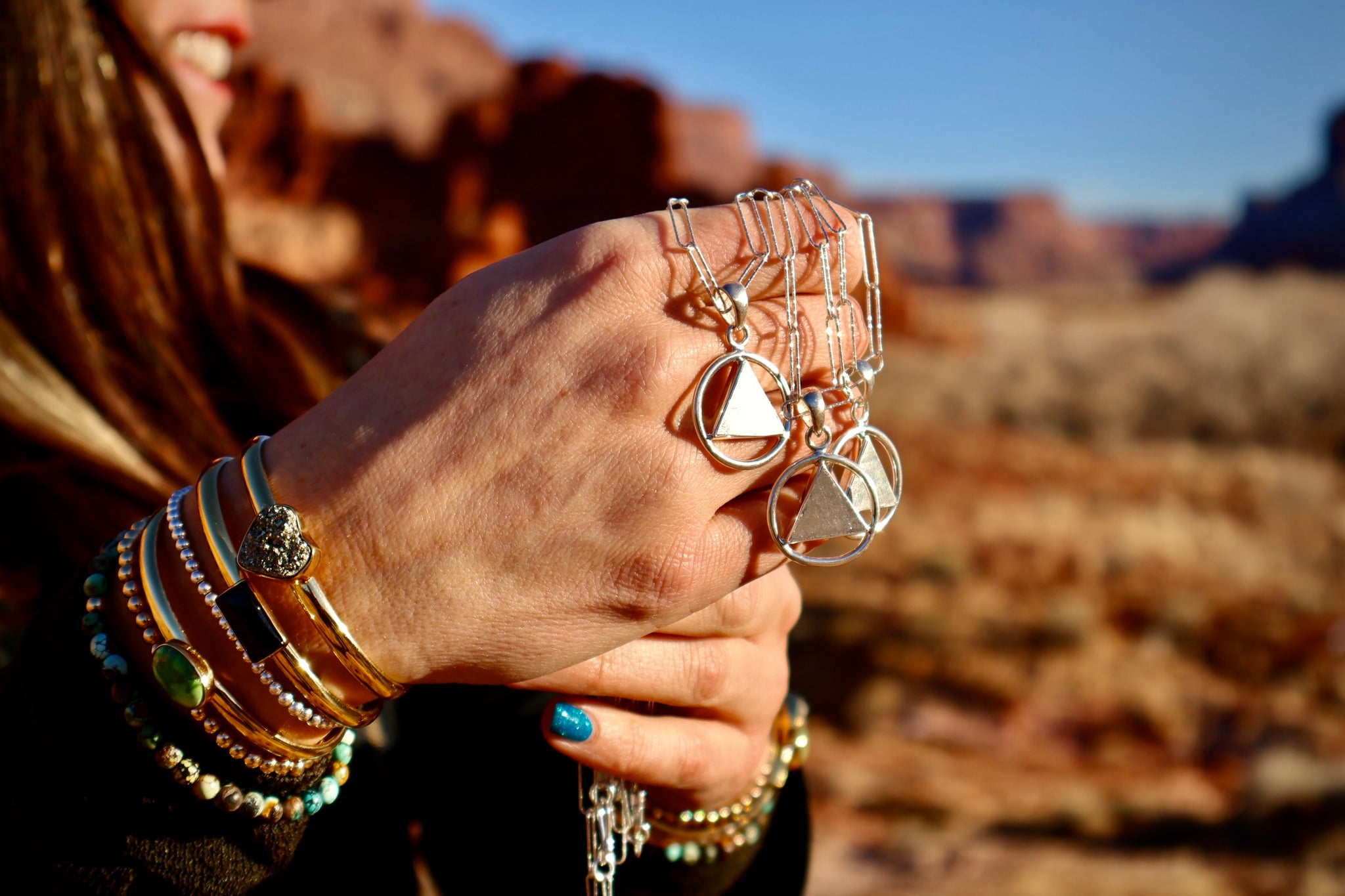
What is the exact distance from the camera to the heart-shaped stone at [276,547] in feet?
2.54

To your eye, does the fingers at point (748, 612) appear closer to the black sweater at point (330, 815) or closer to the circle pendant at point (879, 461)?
the circle pendant at point (879, 461)

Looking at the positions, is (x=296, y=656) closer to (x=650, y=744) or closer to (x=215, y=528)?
(x=215, y=528)

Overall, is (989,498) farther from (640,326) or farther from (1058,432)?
(640,326)

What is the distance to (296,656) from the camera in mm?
807

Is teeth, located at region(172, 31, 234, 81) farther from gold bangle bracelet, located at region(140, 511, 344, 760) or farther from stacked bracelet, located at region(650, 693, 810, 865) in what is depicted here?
stacked bracelet, located at region(650, 693, 810, 865)

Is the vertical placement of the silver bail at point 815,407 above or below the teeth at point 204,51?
below

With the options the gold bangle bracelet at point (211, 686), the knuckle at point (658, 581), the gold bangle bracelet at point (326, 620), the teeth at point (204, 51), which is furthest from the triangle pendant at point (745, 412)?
the teeth at point (204, 51)

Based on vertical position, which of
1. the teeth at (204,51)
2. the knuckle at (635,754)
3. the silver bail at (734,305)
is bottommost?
the knuckle at (635,754)

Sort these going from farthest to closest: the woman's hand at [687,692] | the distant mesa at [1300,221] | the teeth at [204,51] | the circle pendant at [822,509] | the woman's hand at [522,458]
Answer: the distant mesa at [1300,221], the teeth at [204,51], the woman's hand at [687,692], the circle pendant at [822,509], the woman's hand at [522,458]

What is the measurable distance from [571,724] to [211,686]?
0.36 m

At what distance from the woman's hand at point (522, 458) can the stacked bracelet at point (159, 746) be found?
186mm

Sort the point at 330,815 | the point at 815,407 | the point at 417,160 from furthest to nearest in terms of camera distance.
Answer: the point at 417,160
the point at 330,815
the point at 815,407

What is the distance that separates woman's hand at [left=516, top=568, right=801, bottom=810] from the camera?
98cm

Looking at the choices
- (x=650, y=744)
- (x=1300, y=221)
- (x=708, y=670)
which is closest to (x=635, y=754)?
(x=650, y=744)
